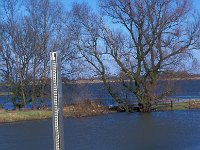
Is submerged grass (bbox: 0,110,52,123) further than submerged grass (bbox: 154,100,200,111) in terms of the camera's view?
No

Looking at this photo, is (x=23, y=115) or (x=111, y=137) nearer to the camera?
(x=111, y=137)

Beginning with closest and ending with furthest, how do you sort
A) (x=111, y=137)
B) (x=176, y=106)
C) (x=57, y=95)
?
(x=57, y=95), (x=111, y=137), (x=176, y=106)

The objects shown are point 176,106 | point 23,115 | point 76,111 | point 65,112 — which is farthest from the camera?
point 176,106

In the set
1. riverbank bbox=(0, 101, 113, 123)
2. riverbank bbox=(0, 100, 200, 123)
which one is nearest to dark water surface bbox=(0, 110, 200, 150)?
riverbank bbox=(0, 101, 113, 123)

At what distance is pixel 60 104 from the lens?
3.55 metres

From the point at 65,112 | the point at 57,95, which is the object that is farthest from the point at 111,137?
the point at 57,95

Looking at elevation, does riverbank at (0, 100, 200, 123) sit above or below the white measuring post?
below

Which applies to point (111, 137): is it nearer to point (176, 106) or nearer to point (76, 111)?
point (76, 111)

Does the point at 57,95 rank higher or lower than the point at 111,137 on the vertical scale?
higher

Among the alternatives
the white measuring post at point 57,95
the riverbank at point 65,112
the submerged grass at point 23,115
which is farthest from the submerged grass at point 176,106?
the white measuring post at point 57,95

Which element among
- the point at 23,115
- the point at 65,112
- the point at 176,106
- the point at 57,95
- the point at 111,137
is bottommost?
the point at 111,137

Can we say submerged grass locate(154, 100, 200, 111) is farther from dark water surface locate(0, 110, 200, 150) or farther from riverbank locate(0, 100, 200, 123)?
dark water surface locate(0, 110, 200, 150)

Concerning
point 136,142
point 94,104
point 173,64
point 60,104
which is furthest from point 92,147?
point 173,64

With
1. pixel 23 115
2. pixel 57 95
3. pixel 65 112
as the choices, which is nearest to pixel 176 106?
pixel 65 112
